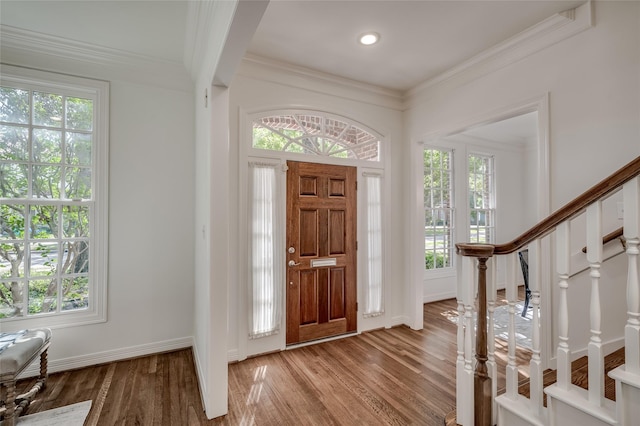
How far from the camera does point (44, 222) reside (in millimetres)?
2686

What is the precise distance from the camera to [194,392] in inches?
91.7

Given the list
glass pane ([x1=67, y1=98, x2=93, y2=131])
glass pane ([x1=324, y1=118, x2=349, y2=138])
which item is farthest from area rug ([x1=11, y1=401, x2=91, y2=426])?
glass pane ([x1=324, y1=118, x2=349, y2=138])

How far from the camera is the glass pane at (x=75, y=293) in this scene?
2.73 m

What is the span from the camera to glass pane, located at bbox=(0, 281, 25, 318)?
8.31 feet

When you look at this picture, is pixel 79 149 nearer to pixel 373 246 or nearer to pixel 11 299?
pixel 11 299

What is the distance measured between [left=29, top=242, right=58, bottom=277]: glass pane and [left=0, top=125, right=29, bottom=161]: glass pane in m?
0.80

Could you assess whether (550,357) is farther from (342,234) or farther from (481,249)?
(342,234)

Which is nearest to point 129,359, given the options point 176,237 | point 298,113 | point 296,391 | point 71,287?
point 71,287

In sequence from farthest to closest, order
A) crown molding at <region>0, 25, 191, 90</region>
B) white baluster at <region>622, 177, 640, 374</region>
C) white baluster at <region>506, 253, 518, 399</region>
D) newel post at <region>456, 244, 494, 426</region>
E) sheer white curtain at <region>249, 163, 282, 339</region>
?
sheer white curtain at <region>249, 163, 282, 339</region> → crown molding at <region>0, 25, 191, 90</region> → newel post at <region>456, 244, 494, 426</region> → white baluster at <region>506, 253, 518, 399</region> → white baluster at <region>622, 177, 640, 374</region>

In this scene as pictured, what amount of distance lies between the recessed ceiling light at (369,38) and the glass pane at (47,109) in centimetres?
289

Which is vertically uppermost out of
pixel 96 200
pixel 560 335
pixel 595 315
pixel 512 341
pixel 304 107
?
pixel 304 107

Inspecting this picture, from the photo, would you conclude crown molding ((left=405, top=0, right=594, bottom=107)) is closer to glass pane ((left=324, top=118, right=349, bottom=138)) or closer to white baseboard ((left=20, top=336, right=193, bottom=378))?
glass pane ((left=324, top=118, right=349, bottom=138))

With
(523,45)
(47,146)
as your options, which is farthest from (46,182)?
(523,45)

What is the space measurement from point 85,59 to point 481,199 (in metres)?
6.12
